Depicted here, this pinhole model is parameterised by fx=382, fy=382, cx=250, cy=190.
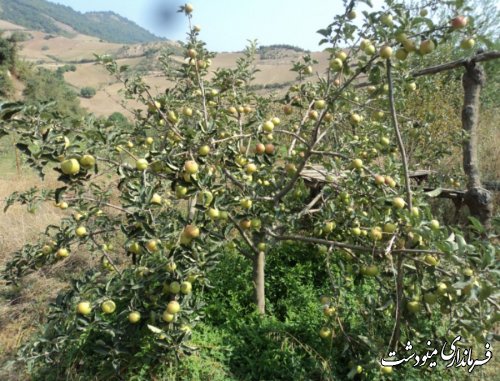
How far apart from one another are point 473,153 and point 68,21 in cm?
16050

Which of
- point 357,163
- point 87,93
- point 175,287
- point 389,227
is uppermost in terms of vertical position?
point 357,163

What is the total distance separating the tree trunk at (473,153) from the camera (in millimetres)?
3580

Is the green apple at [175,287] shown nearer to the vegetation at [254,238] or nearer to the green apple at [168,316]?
the vegetation at [254,238]

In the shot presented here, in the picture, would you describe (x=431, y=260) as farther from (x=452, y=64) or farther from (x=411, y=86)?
(x=452, y=64)

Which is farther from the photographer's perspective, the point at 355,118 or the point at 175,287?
the point at 355,118

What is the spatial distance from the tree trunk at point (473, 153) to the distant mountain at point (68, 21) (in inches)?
4465

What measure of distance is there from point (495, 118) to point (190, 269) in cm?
793

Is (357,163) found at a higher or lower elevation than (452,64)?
lower

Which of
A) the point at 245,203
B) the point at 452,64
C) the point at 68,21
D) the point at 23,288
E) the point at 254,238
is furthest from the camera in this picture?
the point at 68,21

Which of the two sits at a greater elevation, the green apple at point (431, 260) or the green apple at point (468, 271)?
the green apple at point (468, 271)

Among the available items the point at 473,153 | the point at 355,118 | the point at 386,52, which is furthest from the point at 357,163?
the point at 473,153

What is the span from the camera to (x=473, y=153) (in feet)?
12.1

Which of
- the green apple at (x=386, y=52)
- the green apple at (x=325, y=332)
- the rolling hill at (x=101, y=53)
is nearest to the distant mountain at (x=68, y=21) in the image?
the rolling hill at (x=101, y=53)

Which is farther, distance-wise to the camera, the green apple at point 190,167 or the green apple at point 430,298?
the green apple at point 430,298
